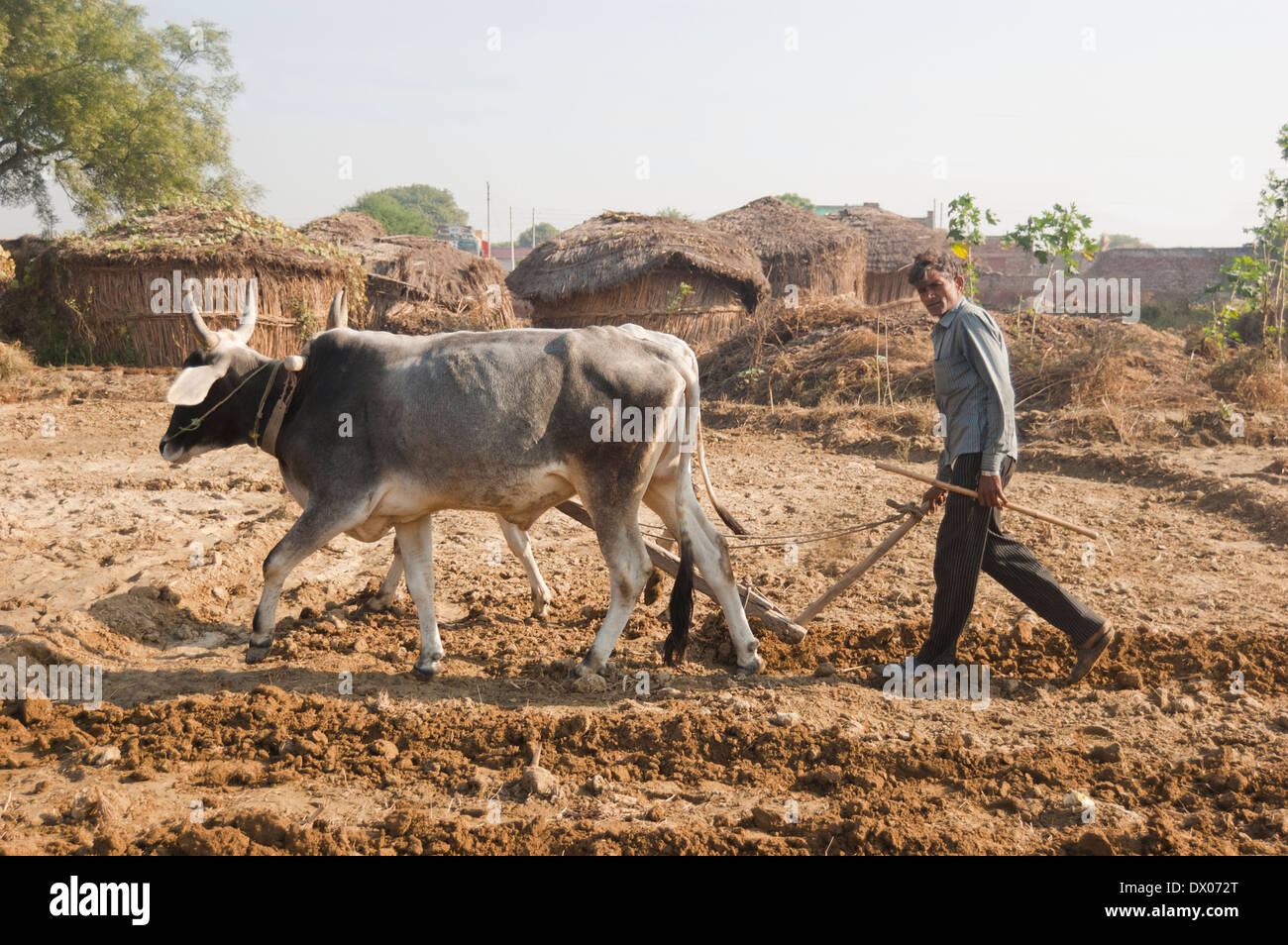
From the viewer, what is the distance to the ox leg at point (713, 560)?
17.2 ft

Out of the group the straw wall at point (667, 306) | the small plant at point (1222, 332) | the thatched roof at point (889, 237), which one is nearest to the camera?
the small plant at point (1222, 332)

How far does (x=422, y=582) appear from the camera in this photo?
5.31 m

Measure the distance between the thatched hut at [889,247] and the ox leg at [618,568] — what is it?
20459 mm

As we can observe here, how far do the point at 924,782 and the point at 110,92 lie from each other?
22.5m

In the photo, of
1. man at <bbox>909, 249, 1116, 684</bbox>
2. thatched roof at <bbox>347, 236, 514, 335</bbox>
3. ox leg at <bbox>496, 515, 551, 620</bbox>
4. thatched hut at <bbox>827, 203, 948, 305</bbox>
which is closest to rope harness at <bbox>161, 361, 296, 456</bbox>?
ox leg at <bbox>496, 515, 551, 620</bbox>

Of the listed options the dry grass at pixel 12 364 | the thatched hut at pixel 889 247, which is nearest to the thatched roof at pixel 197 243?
the dry grass at pixel 12 364

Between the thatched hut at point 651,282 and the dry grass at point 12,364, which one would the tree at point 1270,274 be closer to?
the thatched hut at point 651,282

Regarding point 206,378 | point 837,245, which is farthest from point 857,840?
point 837,245

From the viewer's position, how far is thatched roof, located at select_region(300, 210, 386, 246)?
61.8 ft

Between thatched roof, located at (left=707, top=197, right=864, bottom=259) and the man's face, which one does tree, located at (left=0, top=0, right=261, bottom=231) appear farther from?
the man's face

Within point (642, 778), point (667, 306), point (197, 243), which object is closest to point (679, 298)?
point (667, 306)

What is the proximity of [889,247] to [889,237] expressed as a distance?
0.37 m
